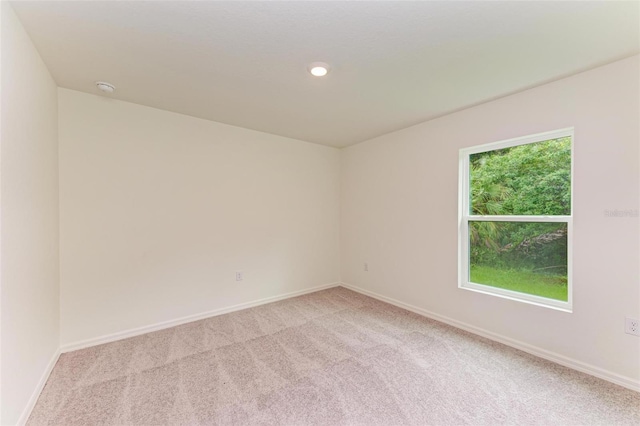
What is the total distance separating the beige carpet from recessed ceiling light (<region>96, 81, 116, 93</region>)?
2.35 m

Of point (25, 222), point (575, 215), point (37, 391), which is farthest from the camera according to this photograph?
point (575, 215)

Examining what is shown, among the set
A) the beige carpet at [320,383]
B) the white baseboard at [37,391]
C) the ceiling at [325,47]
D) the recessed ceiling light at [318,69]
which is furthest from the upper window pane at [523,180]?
the white baseboard at [37,391]

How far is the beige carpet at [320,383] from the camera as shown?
1646mm

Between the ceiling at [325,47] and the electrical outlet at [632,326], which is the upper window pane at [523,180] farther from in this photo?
the electrical outlet at [632,326]

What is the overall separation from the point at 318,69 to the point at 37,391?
9.80ft

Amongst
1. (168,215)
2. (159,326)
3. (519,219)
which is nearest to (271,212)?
(168,215)

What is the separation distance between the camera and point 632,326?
6.19 ft

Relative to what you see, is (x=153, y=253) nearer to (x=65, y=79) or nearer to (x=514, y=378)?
(x=65, y=79)

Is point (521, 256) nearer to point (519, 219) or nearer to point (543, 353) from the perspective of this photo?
point (519, 219)

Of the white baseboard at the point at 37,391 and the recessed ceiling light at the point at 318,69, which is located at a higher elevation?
the recessed ceiling light at the point at 318,69

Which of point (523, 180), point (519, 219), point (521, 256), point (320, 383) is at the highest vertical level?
point (523, 180)

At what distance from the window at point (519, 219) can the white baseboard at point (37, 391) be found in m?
3.59

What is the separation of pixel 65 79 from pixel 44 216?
3.85ft

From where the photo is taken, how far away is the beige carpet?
1646 millimetres
